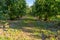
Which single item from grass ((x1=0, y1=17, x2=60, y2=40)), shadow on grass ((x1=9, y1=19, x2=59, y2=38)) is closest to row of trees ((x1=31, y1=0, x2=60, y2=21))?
shadow on grass ((x1=9, y1=19, x2=59, y2=38))

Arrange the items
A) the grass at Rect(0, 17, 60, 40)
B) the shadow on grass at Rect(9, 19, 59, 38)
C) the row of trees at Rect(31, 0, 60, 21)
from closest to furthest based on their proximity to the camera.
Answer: the grass at Rect(0, 17, 60, 40) < the shadow on grass at Rect(9, 19, 59, 38) < the row of trees at Rect(31, 0, 60, 21)

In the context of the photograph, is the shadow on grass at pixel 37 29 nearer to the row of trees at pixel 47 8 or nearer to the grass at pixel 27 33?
A: the grass at pixel 27 33

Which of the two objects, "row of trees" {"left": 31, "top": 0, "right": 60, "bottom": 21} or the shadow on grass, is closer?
the shadow on grass

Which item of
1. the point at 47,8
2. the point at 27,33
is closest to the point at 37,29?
the point at 27,33

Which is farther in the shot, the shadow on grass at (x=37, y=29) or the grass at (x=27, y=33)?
the shadow on grass at (x=37, y=29)

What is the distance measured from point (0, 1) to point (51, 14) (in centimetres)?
2793

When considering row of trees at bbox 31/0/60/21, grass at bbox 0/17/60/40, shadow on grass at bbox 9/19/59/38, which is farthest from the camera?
row of trees at bbox 31/0/60/21

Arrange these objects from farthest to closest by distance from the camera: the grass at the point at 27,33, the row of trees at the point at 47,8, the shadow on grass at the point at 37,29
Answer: the row of trees at the point at 47,8 < the shadow on grass at the point at 37,29 < the grass at the point at 27,33

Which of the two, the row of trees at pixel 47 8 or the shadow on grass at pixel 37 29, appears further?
the row of trees at pixel 47 8

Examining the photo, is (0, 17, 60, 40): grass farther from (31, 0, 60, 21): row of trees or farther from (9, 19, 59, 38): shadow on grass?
(31, 0, 60, 21): row of trees

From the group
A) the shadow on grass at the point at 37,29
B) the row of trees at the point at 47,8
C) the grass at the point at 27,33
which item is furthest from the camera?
the row of trees at the point at 47,8

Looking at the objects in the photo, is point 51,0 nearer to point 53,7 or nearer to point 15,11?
point 53,7

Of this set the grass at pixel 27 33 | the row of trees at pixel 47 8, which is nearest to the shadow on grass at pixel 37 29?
the grass at pixel 27 33

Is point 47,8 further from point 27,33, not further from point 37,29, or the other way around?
point 27,33
